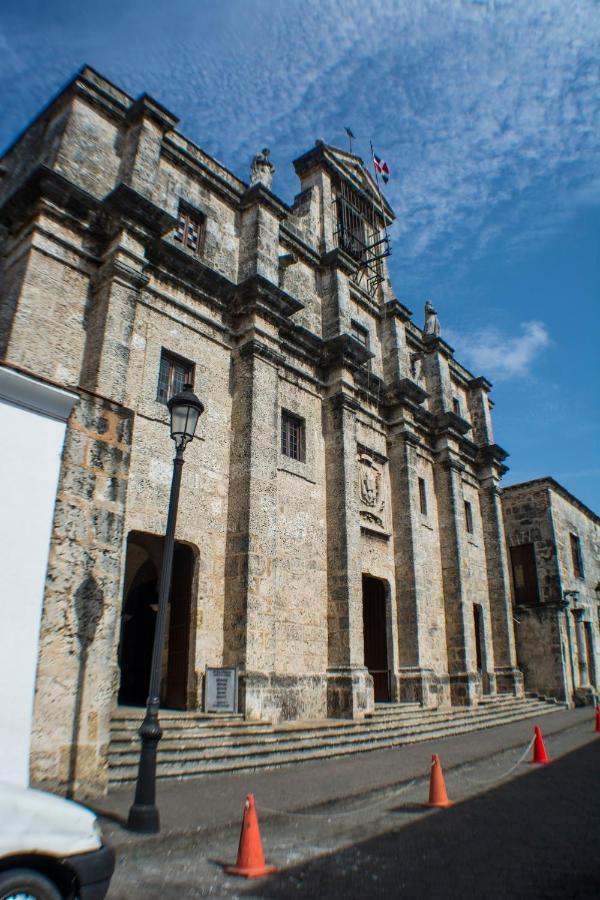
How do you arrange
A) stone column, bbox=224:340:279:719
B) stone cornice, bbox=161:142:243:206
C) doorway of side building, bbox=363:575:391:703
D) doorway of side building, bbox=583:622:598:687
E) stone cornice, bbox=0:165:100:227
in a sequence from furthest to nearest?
doorway of side building, bbox=583:622:598:687
doorway of side building, bbox=363:575:391:703
stone cornice, bbox=161:142:243:206
stone column, bbox=224:340:279:719
stone cornice, bbox=0:165:100:227

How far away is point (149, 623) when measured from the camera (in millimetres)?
12797

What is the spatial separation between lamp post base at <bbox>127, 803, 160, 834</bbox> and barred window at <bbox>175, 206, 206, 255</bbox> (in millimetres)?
11262

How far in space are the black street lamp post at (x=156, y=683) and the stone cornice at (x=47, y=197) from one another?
5.75 m

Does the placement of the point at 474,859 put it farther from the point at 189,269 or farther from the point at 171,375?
the point at 189,269

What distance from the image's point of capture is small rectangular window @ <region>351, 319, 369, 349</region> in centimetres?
1847

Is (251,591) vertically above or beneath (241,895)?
above

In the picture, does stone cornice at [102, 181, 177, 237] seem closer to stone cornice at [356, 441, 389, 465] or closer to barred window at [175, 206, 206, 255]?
barred window at [175, 206, 206, 255]

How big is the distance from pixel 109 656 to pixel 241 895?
2.91 metres

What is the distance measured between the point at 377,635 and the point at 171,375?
31.6 ft

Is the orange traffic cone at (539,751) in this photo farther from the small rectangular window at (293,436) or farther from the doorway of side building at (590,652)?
the doorway of side building at (590,652)

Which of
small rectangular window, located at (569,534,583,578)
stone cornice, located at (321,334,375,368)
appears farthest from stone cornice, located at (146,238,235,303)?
small rectangular window, located at (569,534,583,578)

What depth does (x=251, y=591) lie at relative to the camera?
11.2 m

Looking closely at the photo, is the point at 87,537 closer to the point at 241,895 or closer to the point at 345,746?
the point at 241,895

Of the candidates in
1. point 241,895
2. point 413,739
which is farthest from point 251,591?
point 241,895
